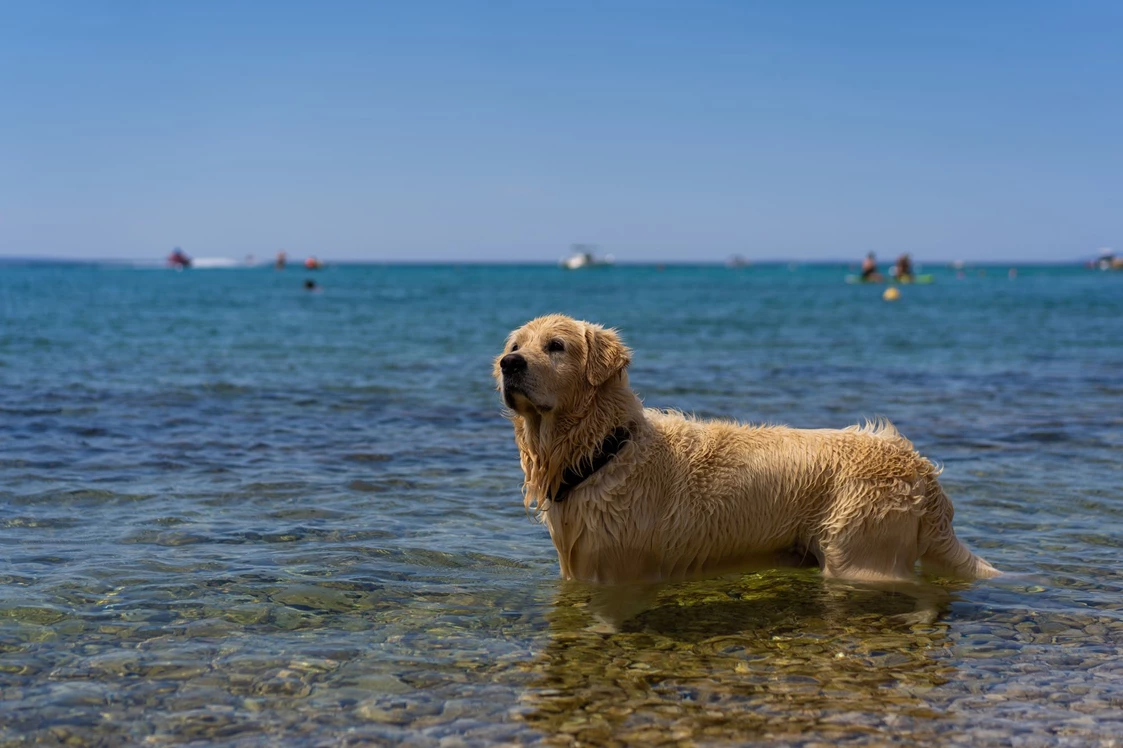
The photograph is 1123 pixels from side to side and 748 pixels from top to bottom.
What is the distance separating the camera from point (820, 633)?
21.1 ft

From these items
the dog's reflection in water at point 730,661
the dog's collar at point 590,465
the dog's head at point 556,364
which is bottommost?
the dog's reflection in water at point 730,661

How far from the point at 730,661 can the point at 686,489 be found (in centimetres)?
124

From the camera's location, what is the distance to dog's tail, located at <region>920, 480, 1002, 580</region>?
691cm

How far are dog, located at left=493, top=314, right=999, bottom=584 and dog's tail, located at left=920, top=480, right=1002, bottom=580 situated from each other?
0.5 inches

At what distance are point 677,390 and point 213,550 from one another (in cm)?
1164

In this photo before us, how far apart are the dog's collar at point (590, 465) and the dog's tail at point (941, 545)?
208cm

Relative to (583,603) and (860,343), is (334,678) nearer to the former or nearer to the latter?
(583,603)

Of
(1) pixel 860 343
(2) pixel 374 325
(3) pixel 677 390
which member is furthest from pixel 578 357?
(2) pixel 374 325

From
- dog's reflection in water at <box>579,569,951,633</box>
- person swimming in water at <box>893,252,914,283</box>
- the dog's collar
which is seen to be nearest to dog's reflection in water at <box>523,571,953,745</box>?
dog's reflection in water at <box>579,569,951,633</box>

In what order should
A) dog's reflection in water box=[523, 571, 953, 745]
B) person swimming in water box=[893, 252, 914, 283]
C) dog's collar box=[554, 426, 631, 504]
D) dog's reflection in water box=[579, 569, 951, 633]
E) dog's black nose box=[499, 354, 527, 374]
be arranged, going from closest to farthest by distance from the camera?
dog's reflection in water box=[523, 571, 953, 745]
dog's black nose box=[499, 354, 527, 374]
dog's reflection in water box=[579, 569, 951, 633]
dog's collar box=[554, 426, 631, 504]
person swimming in water box=[893, 252, 914, 283]

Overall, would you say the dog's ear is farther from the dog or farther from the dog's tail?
the dog's tail

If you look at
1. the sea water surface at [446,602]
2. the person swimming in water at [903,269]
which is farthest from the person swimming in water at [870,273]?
the sea water surface at [446,602]

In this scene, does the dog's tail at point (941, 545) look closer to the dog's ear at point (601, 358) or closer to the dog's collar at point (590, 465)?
the dog's collar at point (590, 465)

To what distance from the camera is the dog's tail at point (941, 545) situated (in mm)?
6906
